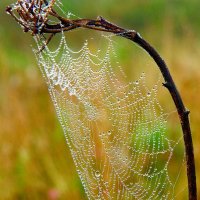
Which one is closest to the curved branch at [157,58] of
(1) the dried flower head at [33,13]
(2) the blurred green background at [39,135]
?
(1) the dried flower head at [33,13]

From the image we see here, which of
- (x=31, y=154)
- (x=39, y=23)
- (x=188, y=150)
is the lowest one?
(x=188, y=150)

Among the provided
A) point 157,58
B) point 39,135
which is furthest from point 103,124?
point 157,58

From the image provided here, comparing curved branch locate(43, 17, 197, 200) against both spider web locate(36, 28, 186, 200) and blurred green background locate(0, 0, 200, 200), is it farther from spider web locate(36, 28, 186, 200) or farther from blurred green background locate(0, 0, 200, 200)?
blurred green background locate(0, 0, 200, 200)

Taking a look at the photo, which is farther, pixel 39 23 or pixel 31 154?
pixel 31 154

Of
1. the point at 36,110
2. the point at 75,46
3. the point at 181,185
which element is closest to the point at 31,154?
the point at 36,110

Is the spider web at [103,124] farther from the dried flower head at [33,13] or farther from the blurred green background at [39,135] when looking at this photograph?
the blurred green background at [39,135]

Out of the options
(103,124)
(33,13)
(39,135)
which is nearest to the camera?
(33,13)

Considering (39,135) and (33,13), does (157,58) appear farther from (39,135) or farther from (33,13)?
(39,135)

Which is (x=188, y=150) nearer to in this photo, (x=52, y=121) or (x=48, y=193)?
(x=48, y=193)

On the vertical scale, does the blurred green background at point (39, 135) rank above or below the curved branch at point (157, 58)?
above
